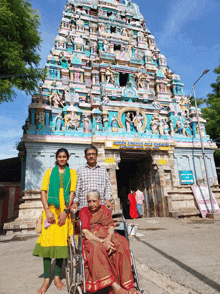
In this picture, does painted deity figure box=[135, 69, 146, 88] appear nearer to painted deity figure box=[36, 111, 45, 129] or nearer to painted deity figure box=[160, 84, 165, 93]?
painted deity figure box=[160, 84, 165, 93]

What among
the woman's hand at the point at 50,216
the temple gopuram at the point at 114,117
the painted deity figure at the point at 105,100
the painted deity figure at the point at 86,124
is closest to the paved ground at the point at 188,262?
the woman's hand at the point at 50,216

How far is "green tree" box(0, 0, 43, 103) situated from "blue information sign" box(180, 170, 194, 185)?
32.5 ft

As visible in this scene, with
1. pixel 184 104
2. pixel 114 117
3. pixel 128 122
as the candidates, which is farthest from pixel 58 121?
pixel 184 104

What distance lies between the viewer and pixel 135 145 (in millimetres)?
11461

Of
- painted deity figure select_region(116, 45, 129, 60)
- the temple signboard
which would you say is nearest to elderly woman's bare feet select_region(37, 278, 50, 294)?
the temple signboard

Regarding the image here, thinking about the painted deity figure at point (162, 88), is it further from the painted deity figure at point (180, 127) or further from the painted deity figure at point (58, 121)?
the painted deity figure at point (58, 121)

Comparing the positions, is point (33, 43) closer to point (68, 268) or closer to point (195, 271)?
point (68, 268)

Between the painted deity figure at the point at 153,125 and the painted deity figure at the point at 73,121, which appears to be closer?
the painted deity figure at the point at 73,121

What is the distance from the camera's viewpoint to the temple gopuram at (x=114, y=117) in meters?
10.7

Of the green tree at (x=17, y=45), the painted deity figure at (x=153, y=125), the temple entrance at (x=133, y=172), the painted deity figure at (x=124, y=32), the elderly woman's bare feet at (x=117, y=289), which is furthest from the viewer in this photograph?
the painted deity figure at (x=124, y=32)

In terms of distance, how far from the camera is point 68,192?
2.88 metres

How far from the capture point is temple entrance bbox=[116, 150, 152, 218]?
12670mm

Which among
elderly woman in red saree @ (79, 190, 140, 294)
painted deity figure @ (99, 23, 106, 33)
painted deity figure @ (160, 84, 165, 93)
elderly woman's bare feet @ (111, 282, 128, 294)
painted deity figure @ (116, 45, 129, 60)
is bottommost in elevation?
elderly woman's bare feet @ (111, 282, 128, 294)

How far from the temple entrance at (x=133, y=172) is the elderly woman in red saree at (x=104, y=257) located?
9.35m
